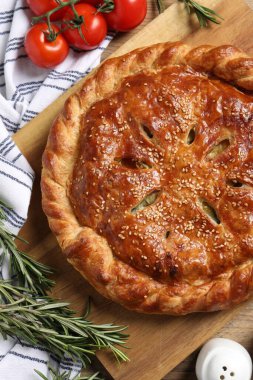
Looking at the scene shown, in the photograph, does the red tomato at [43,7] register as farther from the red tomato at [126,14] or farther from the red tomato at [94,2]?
the red tomato at [126,14]

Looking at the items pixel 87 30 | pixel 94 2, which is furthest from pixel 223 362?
pixel 94 2

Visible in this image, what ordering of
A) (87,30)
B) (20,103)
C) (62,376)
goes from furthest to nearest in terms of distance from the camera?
1. (20,103)
2. (87,30)
3. (62,376)

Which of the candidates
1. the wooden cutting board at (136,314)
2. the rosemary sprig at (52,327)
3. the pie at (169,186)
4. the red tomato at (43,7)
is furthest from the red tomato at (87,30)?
the rosemary sprig at (52,327)

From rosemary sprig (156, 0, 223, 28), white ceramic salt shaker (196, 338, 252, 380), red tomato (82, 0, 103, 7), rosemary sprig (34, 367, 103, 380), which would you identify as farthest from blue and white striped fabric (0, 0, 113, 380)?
white ceramic salt shaker (196, 338, 252, 380)

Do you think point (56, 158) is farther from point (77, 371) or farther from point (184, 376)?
point (184, 376)

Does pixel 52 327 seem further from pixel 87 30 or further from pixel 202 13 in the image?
pixel 202 13

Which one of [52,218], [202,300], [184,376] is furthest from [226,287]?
[52,218]

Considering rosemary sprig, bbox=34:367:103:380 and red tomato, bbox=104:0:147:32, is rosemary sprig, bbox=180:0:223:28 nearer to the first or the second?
red tomato, bbox=104:0:147:32
